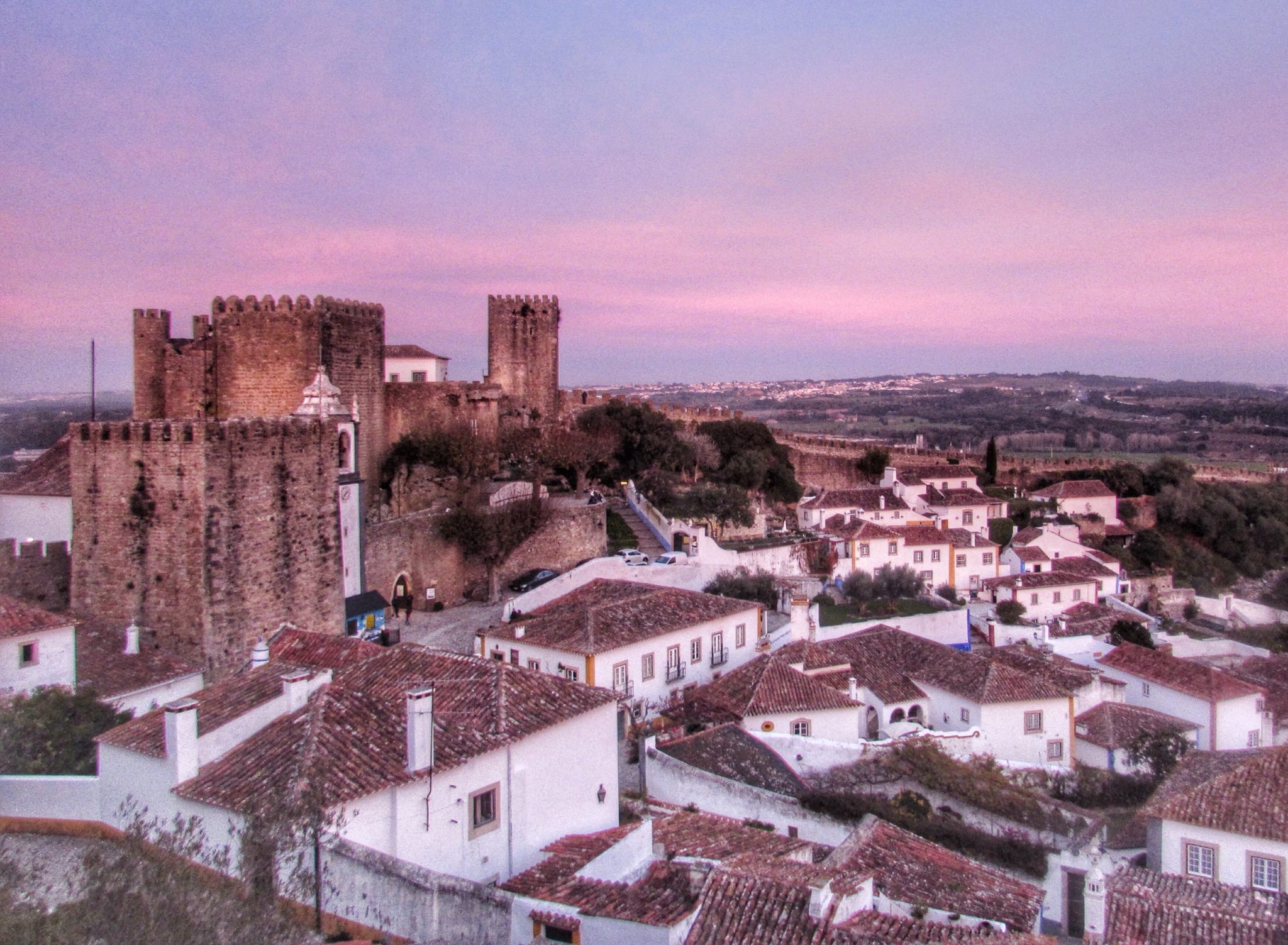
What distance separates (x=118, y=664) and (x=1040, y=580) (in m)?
22.3

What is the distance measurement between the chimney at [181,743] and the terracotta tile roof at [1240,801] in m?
9.61

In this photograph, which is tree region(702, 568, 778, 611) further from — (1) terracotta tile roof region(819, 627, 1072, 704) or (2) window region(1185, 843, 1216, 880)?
(2) window region(1185, 843, 1216, 880)

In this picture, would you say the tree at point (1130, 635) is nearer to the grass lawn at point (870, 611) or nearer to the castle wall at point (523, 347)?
the grass lawn at point (870, 611)

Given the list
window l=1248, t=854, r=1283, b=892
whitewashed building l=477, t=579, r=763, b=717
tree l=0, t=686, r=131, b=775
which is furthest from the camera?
whitewashed building l=477, t=579, r=763, b=717

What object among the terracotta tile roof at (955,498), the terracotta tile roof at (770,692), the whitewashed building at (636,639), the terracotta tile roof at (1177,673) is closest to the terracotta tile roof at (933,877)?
the terracotta tile roof at (770,692)

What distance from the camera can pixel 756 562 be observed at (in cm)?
2247

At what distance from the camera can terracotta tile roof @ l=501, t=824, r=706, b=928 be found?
6168 millimetres

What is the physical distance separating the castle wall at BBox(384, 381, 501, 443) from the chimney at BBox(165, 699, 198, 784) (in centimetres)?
1324

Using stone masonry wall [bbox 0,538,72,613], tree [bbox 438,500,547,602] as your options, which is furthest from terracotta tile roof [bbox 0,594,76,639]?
tree [bbox 438,500,547,602]

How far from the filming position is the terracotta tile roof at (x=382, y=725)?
6750mm

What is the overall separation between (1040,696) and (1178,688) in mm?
4198

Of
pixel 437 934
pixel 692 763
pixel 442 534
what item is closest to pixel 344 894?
pixel 437 934

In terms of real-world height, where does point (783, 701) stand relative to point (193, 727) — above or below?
below

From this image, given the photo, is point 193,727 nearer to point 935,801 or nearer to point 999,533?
point 935,801
